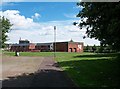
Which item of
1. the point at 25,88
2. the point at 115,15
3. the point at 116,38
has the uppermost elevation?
the point at 115,15

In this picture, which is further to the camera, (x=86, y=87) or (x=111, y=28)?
(x=86, y=87)

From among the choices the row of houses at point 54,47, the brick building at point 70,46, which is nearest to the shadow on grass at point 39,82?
the row of houses at point 54,47

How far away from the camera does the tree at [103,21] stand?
14458 millimetres

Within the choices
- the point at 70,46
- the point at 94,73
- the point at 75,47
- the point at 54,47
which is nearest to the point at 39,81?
the point at 94,73

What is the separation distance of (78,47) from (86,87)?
9865cm

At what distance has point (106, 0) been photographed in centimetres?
1467

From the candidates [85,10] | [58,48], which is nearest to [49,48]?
[58,48]

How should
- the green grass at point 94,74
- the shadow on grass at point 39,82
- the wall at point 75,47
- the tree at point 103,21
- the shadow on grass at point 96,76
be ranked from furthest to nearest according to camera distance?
the wall at point 75,47, the green grass at point 94,74, the shadow on grass at point 96,76, the shadow on grass at point 39,82, the tree at point 103,21

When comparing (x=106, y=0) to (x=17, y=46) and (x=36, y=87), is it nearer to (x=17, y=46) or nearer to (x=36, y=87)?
(x=36, y=87)

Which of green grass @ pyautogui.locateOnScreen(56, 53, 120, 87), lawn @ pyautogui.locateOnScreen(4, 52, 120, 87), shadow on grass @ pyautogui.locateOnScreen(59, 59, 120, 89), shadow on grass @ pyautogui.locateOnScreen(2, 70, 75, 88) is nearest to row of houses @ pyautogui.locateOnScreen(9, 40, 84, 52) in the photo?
lawn @ pyautogui.locateOnScreen(4, 52, 120, 87)

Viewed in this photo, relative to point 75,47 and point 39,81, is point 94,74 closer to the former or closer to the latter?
point 39,81

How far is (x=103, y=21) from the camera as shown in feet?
55.8

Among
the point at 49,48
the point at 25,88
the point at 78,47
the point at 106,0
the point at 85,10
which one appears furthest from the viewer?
the point at 49,48

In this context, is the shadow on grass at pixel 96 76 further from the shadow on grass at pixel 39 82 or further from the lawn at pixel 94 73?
the shadow on grass at pixel 39 82
